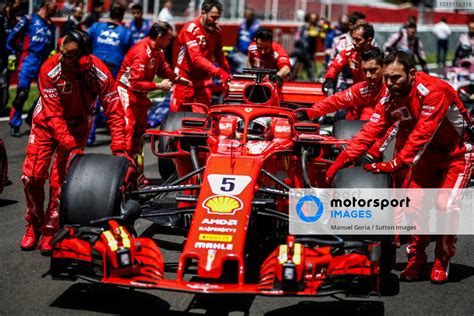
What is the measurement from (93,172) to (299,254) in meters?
1.88

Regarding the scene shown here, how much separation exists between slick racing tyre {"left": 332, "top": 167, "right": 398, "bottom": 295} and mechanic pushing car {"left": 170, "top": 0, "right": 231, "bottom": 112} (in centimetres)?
472

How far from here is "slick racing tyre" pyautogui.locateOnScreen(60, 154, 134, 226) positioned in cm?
657

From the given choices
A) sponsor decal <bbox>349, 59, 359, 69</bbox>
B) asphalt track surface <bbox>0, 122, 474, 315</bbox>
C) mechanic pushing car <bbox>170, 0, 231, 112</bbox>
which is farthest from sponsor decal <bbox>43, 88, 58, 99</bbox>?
sponsor decal <bbox>349, 59, 359, 69</bbox>

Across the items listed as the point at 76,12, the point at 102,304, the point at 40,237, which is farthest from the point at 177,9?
the point at 102,304

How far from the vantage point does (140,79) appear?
10.0 meters

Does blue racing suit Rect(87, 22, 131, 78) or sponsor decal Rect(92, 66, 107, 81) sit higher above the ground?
sponsor decal Rect(92, 66, 107, 81)

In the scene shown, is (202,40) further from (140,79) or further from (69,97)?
(69,97)

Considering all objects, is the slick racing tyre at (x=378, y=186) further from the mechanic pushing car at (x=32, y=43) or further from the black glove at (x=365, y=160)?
the mechanic pushing car at (x=32, y=43)

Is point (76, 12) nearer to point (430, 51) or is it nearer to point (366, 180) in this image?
point (366, 180)

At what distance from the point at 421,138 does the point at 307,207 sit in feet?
3.51

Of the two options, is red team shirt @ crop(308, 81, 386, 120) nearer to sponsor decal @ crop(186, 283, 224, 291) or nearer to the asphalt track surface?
the asphalt track surface

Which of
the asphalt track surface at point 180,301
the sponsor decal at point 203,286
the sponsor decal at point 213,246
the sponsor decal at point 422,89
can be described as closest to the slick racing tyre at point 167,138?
the asphalt track surface at point 180,301

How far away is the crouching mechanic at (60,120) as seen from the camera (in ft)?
24.1

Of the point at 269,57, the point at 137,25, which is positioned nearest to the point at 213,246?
the point at 269,57
